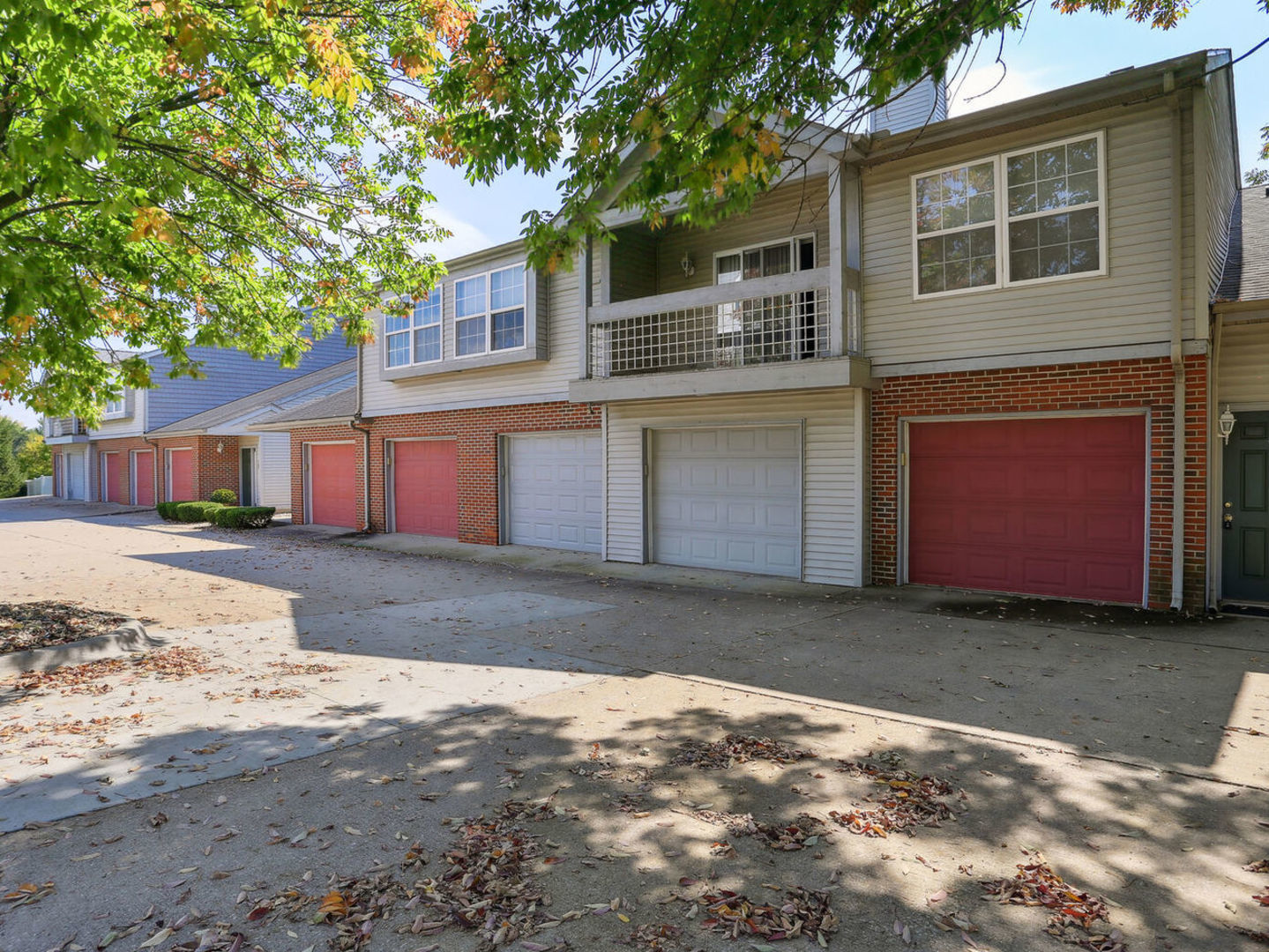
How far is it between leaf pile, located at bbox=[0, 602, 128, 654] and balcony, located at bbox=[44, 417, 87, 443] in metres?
30.0

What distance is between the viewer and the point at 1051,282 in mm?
9281

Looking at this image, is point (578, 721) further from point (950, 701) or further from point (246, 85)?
point (246, 85)

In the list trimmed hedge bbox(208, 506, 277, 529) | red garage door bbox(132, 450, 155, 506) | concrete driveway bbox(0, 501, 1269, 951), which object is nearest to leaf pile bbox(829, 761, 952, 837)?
concrete driveway bbox(0, 501, 1269, 951)

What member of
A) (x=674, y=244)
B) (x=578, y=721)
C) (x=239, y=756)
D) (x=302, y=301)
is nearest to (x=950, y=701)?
(x=578, y=721)

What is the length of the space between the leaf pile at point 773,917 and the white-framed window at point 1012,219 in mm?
8503

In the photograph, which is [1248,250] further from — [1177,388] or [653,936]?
[653,936]

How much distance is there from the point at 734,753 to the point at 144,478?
32926 mm

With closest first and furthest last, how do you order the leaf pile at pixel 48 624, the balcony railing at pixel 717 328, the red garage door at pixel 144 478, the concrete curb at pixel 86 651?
the concrete curb at pixel 86 651, the leaf pile at pixel 48 624, the balcony railing at pixel 717 328, the red garage door at pixel 144 478

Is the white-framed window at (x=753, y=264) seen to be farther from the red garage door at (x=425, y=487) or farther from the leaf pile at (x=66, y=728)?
the leaf pile at (x=66, y=728)

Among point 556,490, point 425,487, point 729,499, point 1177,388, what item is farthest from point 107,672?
point 425,487

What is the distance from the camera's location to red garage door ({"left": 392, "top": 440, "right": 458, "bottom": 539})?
17.0m

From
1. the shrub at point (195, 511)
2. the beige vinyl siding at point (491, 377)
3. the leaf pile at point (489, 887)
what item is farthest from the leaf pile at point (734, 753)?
the shrub at point (195, 511)

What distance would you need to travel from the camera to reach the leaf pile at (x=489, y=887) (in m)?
3.02

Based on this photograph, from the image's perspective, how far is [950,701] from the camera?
576cm
